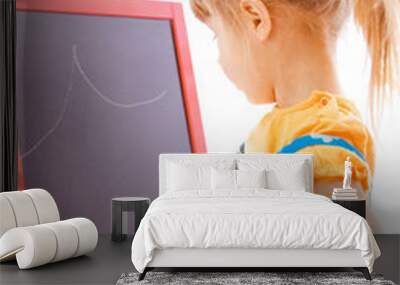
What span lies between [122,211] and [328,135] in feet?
7.71

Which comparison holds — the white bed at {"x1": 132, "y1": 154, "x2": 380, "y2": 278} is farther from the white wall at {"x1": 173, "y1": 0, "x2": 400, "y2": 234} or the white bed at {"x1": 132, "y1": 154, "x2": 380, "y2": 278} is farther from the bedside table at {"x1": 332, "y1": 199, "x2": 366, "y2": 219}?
the white wall at {"x1": 173, "y1": 0, "x2": 400, "y2": 234}

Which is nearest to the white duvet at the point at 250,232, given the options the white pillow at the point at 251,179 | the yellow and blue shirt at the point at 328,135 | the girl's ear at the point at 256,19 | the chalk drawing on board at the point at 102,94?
the white pillow at the point at 251,179

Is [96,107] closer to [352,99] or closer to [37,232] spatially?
[37,232]

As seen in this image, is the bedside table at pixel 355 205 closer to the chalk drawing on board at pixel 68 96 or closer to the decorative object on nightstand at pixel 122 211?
the decorative object on nightstand at pixel 122 211

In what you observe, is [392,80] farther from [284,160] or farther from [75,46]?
[75,46]

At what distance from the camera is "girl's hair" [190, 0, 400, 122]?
6930 mm

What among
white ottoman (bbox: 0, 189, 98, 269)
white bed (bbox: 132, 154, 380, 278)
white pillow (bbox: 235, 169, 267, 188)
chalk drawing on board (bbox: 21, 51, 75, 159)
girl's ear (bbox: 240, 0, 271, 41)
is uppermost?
girl's ear (bbox: 240, 0, 271, 41)

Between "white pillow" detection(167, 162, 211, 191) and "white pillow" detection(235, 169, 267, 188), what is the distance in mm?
314

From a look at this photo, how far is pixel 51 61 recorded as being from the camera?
7.06m

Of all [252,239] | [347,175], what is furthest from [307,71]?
[252,239]

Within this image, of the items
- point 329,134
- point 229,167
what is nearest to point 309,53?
point 329,134

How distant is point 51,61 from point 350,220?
Answer: 12.7 ft

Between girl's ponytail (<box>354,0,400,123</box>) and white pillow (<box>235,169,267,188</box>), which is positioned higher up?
girl's ponytail (<box>354,0,400,123</box>)

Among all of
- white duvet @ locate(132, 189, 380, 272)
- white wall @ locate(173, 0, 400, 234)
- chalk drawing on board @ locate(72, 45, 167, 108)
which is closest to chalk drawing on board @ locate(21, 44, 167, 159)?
chalk drawing on board @ locate(72, 45, 167, 108)
